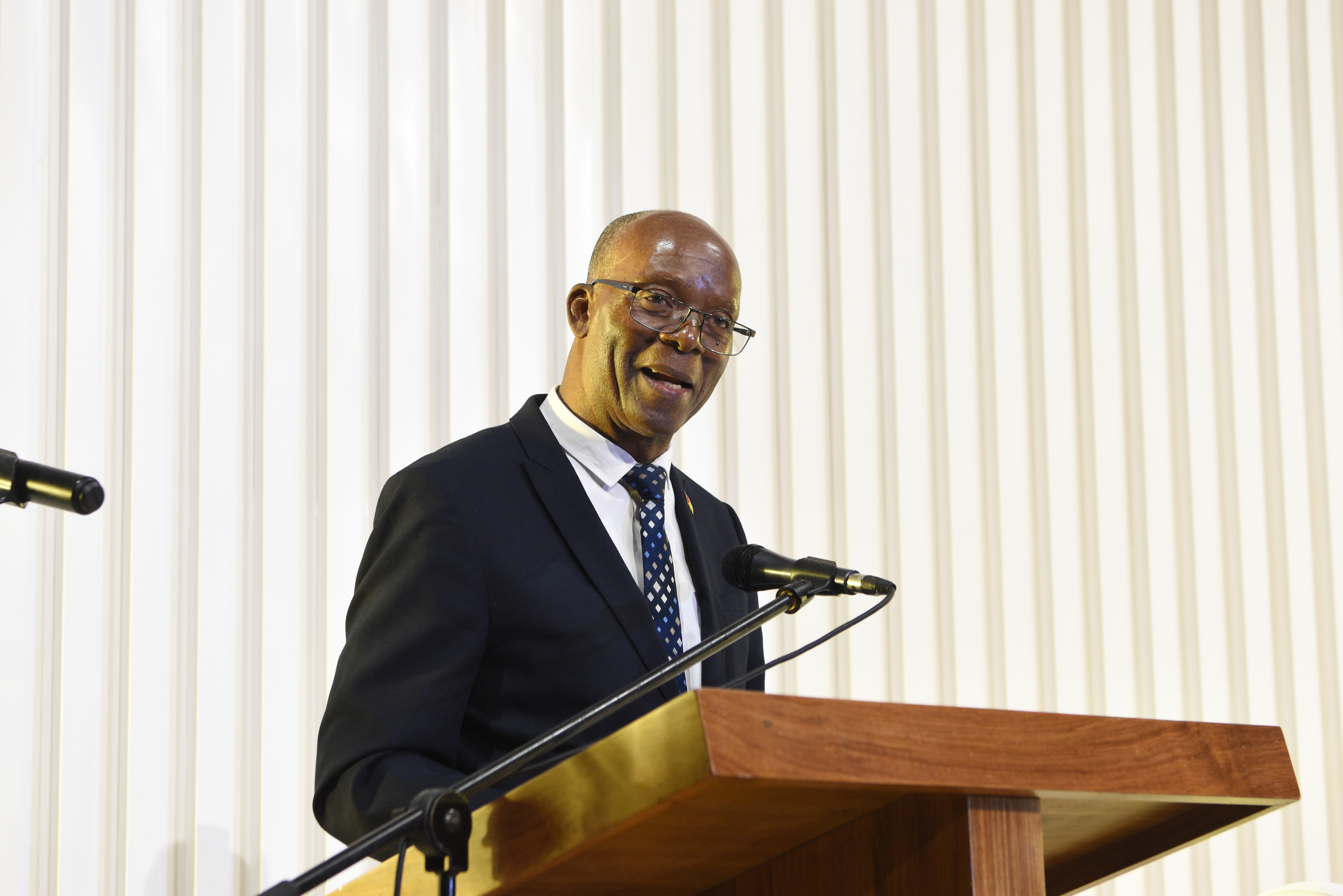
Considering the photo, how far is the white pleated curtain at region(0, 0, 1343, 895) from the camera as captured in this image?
8.52 ft

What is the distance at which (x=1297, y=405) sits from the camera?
312 centimetres

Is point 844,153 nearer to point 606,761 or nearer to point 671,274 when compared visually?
point 671,274

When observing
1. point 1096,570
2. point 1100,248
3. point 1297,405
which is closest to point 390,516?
point 1096,570

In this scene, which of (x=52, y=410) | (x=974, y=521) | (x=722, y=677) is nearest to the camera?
(x=722, y=677)

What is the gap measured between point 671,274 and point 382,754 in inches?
35.2

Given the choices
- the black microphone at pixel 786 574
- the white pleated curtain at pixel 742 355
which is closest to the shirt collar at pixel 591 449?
the black microphone at pixel 786 574

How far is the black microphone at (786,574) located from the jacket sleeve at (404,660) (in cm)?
40

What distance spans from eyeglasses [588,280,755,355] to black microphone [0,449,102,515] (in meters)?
1.11

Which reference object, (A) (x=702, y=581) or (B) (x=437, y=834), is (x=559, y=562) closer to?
(A) (x=702, y=581)

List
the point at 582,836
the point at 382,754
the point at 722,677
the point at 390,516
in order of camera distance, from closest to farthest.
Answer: the point at 582,836 < the point at 382,754 < the point at 390,516 < the point at 722,677

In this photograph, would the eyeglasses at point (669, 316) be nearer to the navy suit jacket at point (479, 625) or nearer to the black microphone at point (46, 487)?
the navy suit jacket at point (479, 625)

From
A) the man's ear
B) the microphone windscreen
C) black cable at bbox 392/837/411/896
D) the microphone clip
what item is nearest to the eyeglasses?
the man's ear

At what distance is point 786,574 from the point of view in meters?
1.49

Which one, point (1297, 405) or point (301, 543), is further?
point (1297, 405)
